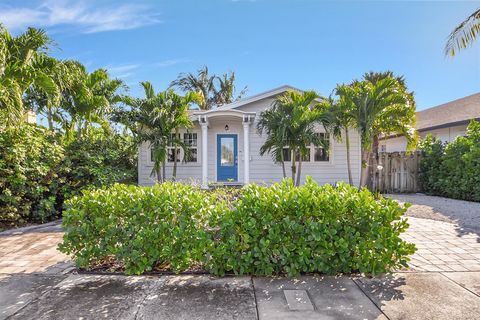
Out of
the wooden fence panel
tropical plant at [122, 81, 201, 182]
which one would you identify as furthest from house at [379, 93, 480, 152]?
tropical plant at [122, 81, 201, 182]

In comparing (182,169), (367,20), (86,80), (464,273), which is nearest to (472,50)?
(367,20)

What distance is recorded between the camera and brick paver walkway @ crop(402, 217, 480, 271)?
11.5ft

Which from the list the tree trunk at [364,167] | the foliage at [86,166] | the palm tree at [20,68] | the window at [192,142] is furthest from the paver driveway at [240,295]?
the window at [192,142]

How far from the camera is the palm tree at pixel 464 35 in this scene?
25.3ft

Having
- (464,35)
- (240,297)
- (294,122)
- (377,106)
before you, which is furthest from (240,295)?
(464,35)

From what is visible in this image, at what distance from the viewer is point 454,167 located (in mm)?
8820

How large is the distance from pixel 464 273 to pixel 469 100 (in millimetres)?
16634

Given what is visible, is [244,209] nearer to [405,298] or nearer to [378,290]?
[378,290]

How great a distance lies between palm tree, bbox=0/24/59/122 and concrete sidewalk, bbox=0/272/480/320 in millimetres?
3872

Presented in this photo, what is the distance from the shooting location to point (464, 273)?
3.24m

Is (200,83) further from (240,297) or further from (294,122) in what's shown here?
(240,297)

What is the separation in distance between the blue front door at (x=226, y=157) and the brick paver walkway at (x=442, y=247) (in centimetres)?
648

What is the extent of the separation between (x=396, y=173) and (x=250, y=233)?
32.4 feet

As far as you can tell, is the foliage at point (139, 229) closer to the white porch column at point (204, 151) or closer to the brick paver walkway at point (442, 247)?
the brick paver walkway at point (442, 247)
